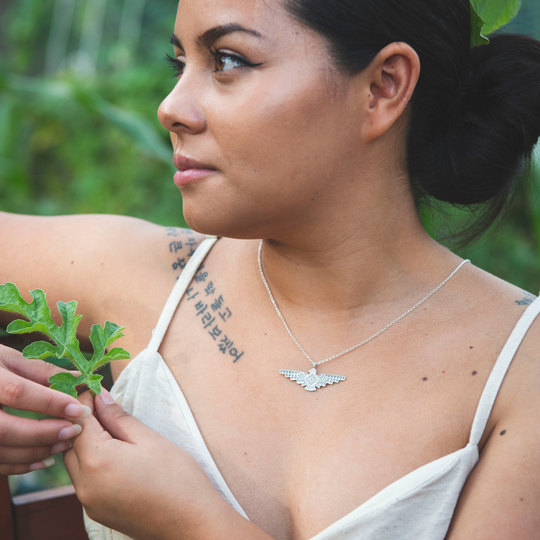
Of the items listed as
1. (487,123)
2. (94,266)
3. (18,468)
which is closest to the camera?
(18,468)

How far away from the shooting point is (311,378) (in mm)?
1450

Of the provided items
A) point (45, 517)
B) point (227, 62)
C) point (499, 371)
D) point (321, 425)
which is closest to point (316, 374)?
point (321, 425)

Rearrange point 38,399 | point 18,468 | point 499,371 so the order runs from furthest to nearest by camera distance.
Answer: point 499,371 < point 18,468 < point 38,399

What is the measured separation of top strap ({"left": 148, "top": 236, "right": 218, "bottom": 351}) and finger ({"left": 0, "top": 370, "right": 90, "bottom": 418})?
42cm

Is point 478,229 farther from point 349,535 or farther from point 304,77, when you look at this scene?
point 349,535

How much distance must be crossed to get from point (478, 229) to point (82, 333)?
1195mm

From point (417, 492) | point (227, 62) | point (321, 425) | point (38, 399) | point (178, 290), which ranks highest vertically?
point (227, 62)

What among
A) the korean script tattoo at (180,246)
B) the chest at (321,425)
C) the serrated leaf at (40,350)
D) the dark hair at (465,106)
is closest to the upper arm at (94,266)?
the korean script tattoo at (180,246)

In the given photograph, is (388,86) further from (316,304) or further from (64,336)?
(64,336)

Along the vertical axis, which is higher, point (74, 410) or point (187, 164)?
point (187, 164)

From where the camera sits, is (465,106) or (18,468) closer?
(18,468)

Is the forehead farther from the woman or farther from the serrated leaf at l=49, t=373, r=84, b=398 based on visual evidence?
the serrated leaf at l=49, t=373, r=84, b=398

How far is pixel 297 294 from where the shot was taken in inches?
61.4

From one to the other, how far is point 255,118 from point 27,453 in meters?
0.82
